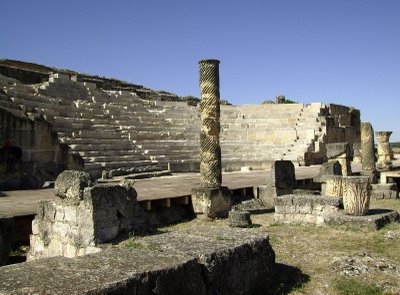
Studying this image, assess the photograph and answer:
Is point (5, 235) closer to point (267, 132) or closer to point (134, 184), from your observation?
point (134, 184)

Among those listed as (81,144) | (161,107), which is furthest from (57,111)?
(161,107)

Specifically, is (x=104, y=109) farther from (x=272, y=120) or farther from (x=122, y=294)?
(x=122, y=294)

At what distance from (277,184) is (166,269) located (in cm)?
875

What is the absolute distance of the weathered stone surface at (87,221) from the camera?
5906mm

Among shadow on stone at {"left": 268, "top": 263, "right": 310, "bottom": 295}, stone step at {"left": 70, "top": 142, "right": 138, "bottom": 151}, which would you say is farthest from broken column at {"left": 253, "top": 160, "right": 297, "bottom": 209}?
stone step at {"left": 70, "top": 142, "right": 138, "bottom": 151}

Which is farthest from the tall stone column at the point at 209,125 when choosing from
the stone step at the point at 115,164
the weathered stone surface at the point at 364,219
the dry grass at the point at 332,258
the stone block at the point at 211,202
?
the stone step at the point at 115,164

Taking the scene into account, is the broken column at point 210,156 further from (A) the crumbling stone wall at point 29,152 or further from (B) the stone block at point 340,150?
(A) the crumbling stone wall at point 29,152

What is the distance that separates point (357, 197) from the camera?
8.07m

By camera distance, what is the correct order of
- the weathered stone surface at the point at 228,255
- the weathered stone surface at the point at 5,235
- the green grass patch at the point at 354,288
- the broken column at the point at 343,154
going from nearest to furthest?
the weathered stone surface at the point at 228,255, the green grass patch at the point at 354,288, the weathered stone surface at the point at 5,235, the broken column at the point at 343,154

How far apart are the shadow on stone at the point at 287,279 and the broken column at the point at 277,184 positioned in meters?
6.30

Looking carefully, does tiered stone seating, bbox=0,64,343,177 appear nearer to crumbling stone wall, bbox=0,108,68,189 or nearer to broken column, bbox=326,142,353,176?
crumbling stone wall, bbox=0,108,68,189

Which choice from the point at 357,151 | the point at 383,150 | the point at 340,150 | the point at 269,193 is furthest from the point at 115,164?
the point at 357,151

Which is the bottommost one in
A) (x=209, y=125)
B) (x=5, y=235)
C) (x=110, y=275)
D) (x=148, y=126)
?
(x=5, y=235)

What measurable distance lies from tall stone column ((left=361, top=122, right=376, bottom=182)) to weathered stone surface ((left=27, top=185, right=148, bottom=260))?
12.3 m
